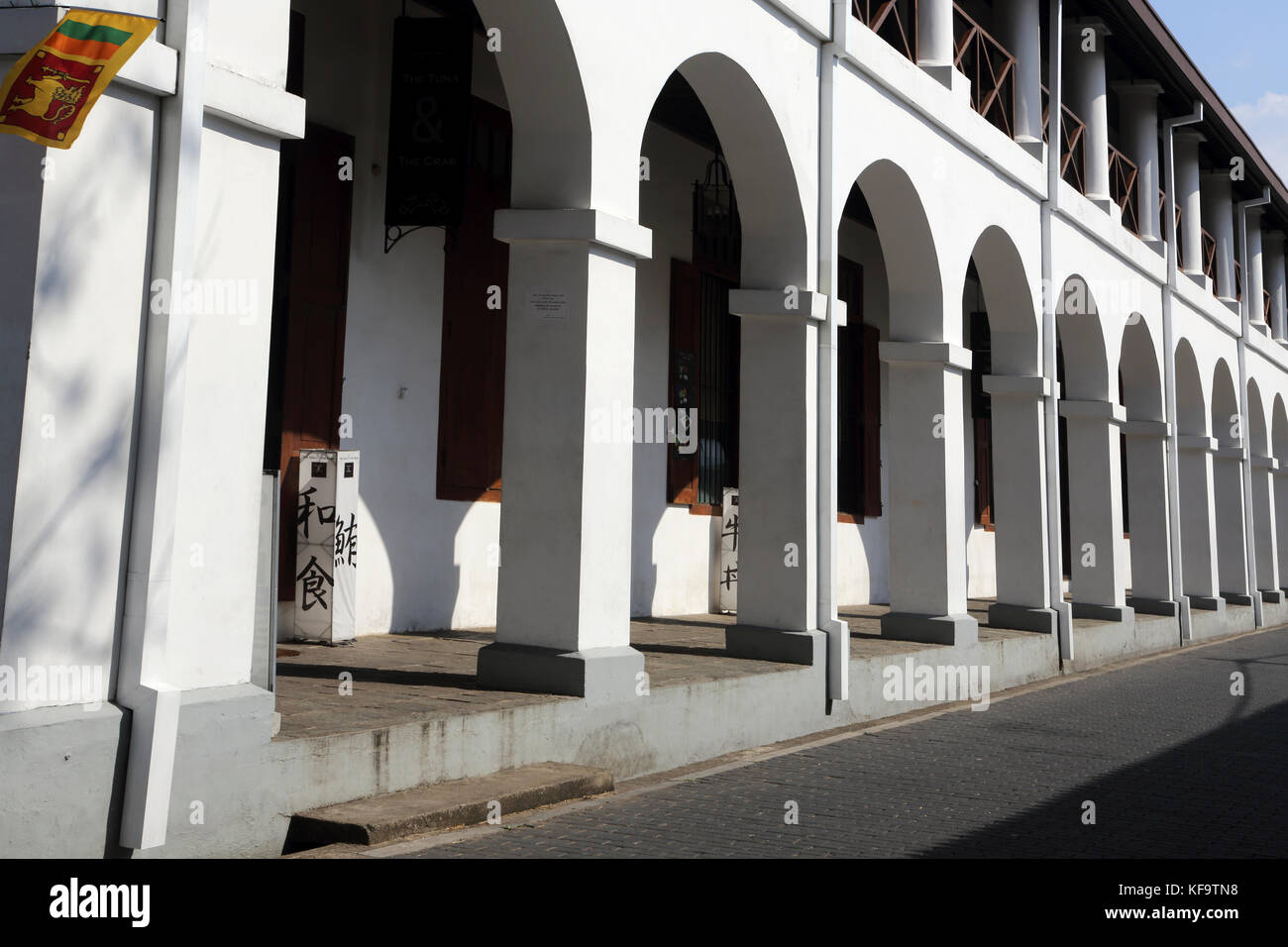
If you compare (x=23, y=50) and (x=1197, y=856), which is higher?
(x=23, y=50)

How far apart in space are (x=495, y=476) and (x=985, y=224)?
5056 mm

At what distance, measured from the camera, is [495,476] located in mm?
9914

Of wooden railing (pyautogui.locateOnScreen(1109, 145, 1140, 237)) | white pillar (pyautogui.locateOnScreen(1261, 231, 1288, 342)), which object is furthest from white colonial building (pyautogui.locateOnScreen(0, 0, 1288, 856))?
white pillar (pyautogui.locateOnScreen(1261, 231, 1288, 342))

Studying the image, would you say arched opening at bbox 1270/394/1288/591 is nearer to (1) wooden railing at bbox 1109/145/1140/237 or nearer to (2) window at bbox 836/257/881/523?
(1) wooden railing at bbox 1109/145/1140/237

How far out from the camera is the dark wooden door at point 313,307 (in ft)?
26.8

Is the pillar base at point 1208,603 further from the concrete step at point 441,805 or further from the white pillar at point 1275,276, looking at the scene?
the concrete step at point 441,805

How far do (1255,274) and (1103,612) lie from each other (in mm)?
10595

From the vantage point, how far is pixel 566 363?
6547 millimetres

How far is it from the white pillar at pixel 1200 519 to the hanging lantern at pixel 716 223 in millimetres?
9099
